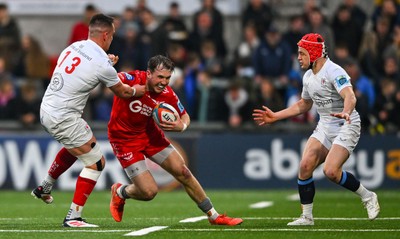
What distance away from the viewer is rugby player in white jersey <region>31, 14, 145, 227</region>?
1249 centimetres

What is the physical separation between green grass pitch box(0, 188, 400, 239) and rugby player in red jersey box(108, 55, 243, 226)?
0.42 m

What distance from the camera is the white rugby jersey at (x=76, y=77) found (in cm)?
1247

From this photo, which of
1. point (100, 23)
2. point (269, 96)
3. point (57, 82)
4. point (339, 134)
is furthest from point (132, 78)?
point (269, 96)

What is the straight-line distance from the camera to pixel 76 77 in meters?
12.5

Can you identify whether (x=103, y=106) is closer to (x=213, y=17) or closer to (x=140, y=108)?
(x=213, y=17)

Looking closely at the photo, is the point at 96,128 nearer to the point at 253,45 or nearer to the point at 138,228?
the point at 253,45

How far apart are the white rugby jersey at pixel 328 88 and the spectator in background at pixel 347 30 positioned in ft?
30.8

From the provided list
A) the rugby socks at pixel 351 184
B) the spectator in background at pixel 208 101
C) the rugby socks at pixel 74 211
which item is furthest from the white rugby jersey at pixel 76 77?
the spectator in background at pixel 208 101

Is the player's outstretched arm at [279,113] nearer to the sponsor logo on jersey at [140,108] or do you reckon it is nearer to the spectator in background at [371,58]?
the sponsor logo on jersey at [140,108]

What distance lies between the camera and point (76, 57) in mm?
12578

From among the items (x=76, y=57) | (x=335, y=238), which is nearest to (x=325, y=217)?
(x=335, y=238)

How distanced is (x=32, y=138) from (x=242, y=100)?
4.26m

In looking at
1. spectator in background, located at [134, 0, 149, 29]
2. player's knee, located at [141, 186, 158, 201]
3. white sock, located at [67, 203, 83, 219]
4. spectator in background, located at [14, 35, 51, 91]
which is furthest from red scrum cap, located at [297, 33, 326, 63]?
spectator in background, located at [14, 35, 51, 91]

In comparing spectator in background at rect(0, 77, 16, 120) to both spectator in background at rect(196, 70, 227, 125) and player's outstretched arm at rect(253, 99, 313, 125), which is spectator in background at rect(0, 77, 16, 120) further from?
player's outstretched arm at rect(253, 99, 313, 125)
